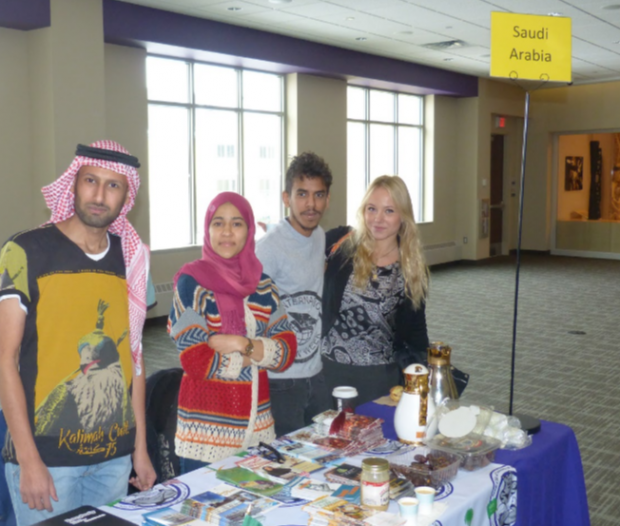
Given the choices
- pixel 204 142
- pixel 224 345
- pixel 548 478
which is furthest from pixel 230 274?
pixel 204 142

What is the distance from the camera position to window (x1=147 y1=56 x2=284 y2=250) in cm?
842

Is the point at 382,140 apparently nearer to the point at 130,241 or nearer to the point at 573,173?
the point at 573,173

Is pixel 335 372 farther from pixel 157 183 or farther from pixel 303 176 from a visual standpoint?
pixel 157 183

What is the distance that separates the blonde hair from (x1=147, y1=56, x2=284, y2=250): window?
553cm

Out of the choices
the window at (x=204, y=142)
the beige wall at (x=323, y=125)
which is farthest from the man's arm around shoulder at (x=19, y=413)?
the beige wall at (x=323, y=125)

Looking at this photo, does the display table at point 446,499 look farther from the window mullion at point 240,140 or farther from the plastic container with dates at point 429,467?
the window mullion at point 240,140

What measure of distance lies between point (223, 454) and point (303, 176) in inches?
43.6

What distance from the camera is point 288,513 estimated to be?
5.41 ft

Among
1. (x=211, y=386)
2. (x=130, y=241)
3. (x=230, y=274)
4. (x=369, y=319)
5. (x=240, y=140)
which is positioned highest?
(x=240, y=140)

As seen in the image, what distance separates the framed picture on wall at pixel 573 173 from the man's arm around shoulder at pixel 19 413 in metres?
15.0

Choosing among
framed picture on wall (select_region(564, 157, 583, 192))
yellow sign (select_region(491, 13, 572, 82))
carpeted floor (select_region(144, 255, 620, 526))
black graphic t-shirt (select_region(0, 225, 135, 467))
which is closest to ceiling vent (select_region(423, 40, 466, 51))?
carpeted floor (select_region(144, 255, 620, 526))

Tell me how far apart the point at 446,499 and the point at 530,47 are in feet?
5.60

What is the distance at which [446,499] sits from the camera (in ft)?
5.72

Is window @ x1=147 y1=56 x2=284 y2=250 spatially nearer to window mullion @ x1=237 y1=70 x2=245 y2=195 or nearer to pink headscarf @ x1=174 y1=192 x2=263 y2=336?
window mullion @ x1=237 y1=70 x2=245 y2=195
